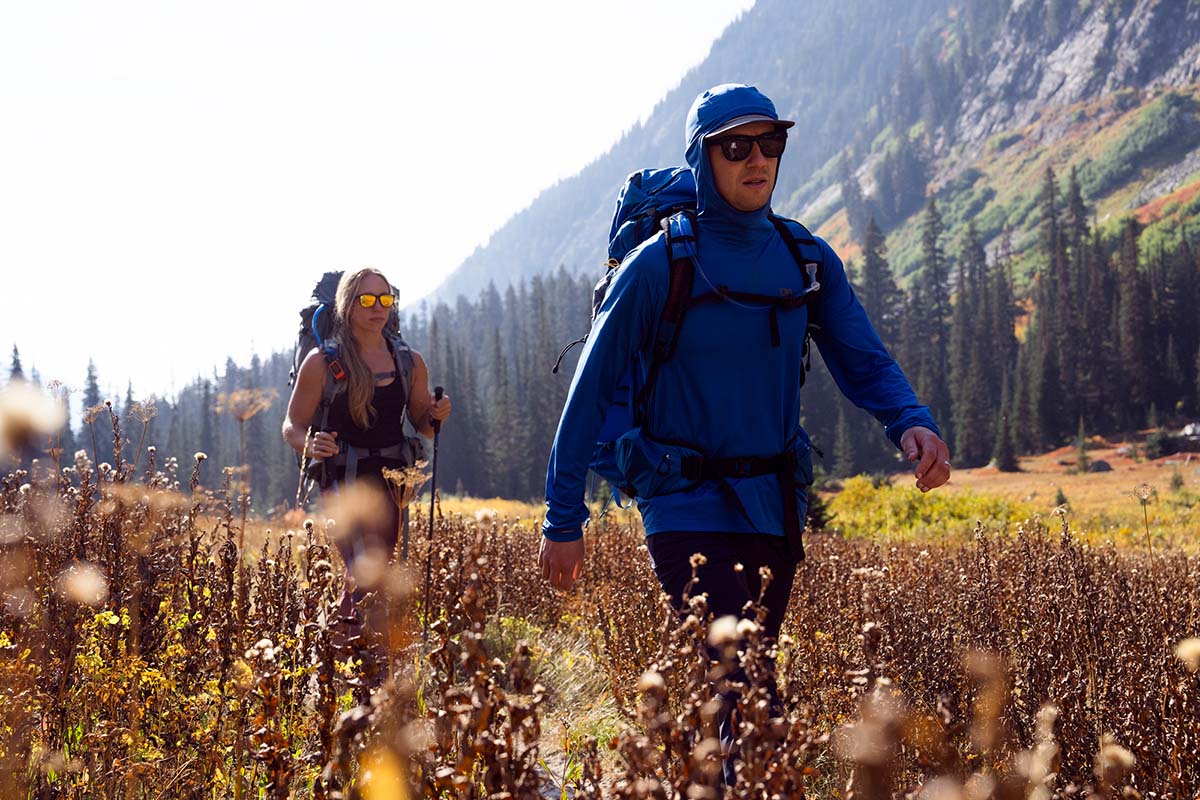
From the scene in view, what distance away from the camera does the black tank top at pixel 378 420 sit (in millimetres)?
4426

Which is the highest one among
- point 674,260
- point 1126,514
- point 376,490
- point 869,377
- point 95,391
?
point 95,391

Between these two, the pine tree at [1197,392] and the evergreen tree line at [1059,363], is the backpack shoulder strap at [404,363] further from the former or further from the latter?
the pine tree at [1197,392]

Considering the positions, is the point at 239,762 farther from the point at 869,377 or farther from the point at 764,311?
the point at 869,377

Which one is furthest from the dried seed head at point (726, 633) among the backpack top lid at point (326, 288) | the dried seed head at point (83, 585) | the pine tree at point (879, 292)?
the pine tree at point (879, 292)

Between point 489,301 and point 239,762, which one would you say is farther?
point 489,301

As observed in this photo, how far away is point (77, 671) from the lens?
2.96 m

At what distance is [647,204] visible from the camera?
121 inches

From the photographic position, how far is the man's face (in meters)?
2.72

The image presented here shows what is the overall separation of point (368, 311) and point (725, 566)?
8.56 feet

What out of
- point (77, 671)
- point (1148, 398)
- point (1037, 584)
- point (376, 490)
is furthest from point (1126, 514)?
point (1148, 398)

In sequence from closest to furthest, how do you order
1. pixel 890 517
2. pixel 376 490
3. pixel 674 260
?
1. pixel 674 260
2. pixel 376 490
3. pixel 890 517

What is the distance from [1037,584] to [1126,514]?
68.8 feet

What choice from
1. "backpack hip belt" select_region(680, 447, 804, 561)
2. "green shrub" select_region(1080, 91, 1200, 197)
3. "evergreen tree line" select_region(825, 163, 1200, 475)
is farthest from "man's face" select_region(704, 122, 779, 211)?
"green shrub" select_region(1080, 91, 1200, 197)

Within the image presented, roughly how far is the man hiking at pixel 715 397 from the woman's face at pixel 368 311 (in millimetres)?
2064
